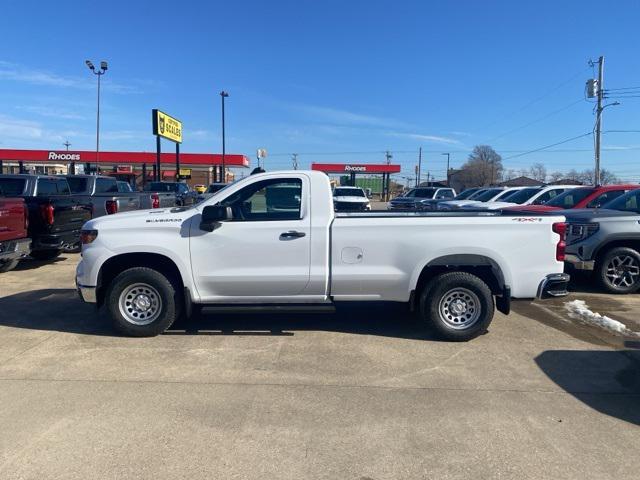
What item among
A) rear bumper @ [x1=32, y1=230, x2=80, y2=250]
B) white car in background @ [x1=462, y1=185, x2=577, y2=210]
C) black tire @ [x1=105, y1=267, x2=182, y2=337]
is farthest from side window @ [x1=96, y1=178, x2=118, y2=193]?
white car in background @ [x1=462, y1=185, x2=577, y2=210]

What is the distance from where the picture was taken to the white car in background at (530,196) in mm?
15608

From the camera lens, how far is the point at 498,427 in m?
3.84

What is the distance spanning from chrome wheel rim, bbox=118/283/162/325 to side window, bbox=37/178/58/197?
20.5ft

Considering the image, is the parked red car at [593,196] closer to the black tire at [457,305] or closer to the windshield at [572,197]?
the windshield at [572,197]

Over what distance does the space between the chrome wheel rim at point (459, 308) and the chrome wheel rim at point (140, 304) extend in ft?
10.7

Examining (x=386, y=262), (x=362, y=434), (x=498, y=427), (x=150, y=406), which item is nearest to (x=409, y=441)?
(x=362, y=434)

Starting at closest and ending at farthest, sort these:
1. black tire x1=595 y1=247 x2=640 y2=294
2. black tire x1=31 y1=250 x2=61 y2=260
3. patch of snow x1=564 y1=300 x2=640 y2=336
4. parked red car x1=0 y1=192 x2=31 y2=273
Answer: patch of snow x1=564 y1=300 x2=640 y2=336 < black tire x1=595 y1=247 x2=640 y2=294 < parked red car x1=0 y1=192 x2=31 y2=273 < black tire x1=31 y1=250 x2=61 y2=260

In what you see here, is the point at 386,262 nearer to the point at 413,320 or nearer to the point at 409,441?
the point at 413,320

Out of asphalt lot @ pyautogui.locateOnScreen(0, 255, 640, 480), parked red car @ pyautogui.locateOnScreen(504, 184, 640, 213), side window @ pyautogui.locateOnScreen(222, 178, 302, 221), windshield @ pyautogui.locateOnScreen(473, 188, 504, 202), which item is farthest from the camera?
windshield @ pyautogui.locateOnScreen(473, 188, 504, 202)

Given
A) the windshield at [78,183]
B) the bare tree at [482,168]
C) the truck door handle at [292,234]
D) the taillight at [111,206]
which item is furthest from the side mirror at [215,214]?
the bare tree at [482,168]

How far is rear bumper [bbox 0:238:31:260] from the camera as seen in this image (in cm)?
895

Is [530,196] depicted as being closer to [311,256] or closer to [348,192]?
[348,192]

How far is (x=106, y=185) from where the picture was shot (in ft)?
45.5

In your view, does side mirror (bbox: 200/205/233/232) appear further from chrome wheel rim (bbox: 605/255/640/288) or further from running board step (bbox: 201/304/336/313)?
chrome wheel rim (bbox: 605/255/640/288)
